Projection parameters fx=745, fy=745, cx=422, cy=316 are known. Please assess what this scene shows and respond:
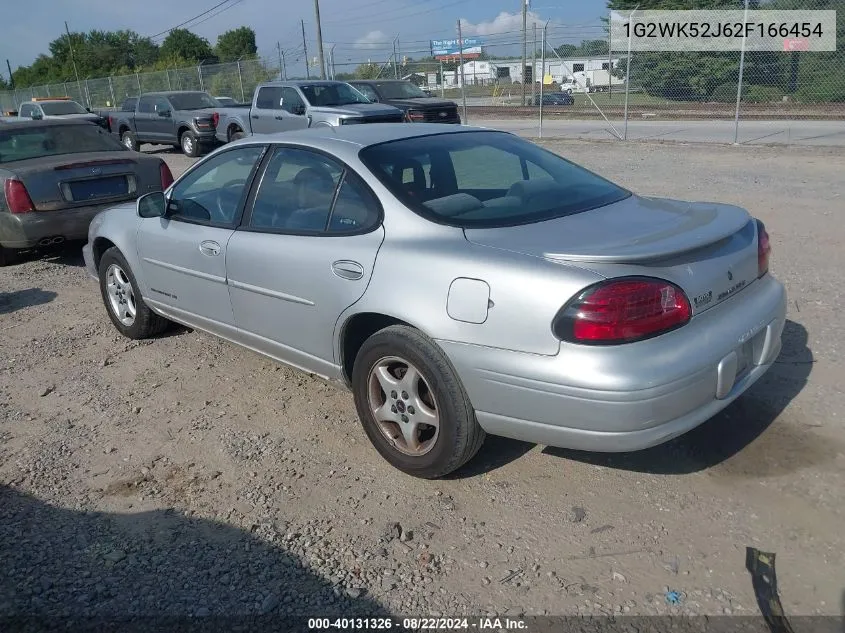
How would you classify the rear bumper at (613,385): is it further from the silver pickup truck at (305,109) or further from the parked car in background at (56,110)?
the parked car in background at (56,110)

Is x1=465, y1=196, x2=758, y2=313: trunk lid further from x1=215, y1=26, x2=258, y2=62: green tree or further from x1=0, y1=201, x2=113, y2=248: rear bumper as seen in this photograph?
x1=215, y1=26, x2=258, y2=62: green tree

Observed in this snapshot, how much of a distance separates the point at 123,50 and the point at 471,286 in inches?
3091

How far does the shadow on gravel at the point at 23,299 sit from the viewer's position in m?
6.79

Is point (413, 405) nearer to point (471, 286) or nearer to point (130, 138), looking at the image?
point (471, 286)

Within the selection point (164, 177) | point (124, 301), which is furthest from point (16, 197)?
point (124, 301)

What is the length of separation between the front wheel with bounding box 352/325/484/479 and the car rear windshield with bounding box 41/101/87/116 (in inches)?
864

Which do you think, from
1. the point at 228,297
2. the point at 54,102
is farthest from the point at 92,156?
the point at 54,102

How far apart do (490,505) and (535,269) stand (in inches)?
43.5

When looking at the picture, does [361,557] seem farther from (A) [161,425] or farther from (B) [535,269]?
(A) [161,425]

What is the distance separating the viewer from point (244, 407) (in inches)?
175

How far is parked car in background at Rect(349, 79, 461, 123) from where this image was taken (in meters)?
18.2

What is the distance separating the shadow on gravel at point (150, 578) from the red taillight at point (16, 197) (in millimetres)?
4888

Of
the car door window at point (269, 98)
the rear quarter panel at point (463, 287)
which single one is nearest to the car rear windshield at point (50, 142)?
the rear quarter panel at point (463, 287)

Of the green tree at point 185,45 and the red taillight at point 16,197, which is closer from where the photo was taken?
the red taillight at point 16,197
